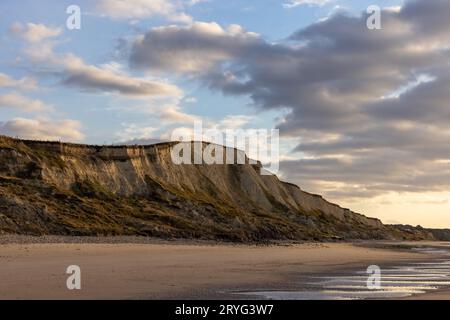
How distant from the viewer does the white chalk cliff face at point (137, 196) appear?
6425 cm

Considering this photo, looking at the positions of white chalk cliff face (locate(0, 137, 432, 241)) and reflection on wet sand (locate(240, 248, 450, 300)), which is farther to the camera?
white chalk cliff face (locate(0, 137, 432, 241))

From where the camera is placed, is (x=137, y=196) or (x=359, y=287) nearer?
(x=359, y=287)

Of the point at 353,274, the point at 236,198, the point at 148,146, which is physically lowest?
the point at 353,274

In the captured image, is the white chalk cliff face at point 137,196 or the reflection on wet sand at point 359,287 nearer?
the reflection on wet sand at point 359,287

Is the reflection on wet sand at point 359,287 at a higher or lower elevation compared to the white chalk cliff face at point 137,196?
lower

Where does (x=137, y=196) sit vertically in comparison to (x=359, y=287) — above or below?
above

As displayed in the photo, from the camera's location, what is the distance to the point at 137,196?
90.6m

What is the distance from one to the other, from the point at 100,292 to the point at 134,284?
2.39 metres

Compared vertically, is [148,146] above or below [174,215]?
above

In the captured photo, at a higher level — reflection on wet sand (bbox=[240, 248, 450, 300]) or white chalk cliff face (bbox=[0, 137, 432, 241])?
white chalk cliff face (bbox=[0, 137, 432, 241])

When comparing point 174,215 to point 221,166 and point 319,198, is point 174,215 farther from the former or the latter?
point 319,198

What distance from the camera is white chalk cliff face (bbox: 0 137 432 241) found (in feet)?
211

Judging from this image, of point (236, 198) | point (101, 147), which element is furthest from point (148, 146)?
point (236, 198)
